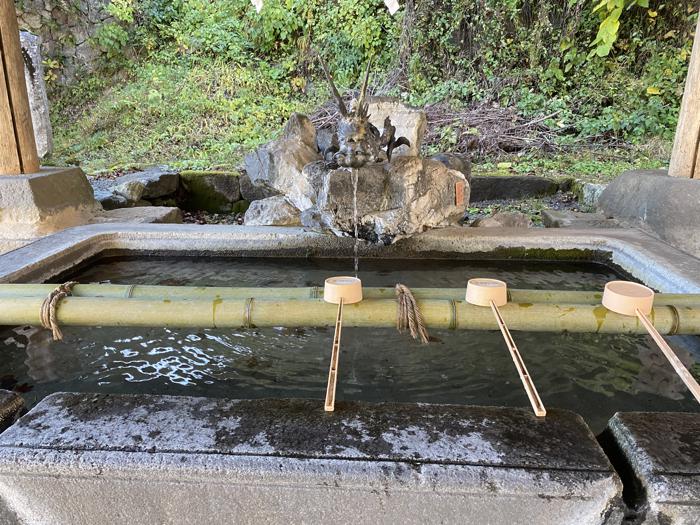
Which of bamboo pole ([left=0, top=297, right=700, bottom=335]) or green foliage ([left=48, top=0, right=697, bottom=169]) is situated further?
green foliage ([left=48, top=0, right=697, bottom=169])

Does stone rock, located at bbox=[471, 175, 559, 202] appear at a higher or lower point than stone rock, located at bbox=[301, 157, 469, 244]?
lower

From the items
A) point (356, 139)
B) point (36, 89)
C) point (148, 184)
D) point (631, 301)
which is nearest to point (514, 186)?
point (356, 139)

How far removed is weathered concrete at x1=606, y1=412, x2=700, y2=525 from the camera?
3.20ft

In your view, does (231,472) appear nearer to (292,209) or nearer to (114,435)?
(114,435)

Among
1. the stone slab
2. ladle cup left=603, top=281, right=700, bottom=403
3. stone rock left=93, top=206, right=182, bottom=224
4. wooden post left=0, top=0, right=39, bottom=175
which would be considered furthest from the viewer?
stone rock left=93, top=206, right=182, bottom=224

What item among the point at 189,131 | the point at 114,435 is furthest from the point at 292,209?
the point at 189,131

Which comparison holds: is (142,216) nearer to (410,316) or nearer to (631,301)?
(410,316)

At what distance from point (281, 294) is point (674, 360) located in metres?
1.23

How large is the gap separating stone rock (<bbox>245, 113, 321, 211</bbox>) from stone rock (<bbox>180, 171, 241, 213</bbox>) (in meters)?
1.96

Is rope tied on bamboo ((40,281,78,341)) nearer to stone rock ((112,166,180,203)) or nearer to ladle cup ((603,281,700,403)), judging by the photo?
ladle cup ((603,281,700,403))

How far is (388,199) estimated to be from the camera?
10.6 feet

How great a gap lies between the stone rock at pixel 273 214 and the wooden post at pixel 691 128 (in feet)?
10.7

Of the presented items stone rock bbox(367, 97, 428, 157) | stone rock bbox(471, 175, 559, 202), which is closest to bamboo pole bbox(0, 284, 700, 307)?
stone rock bbox(367, 97, 428, 157)

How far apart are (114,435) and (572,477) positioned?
3.48ft
